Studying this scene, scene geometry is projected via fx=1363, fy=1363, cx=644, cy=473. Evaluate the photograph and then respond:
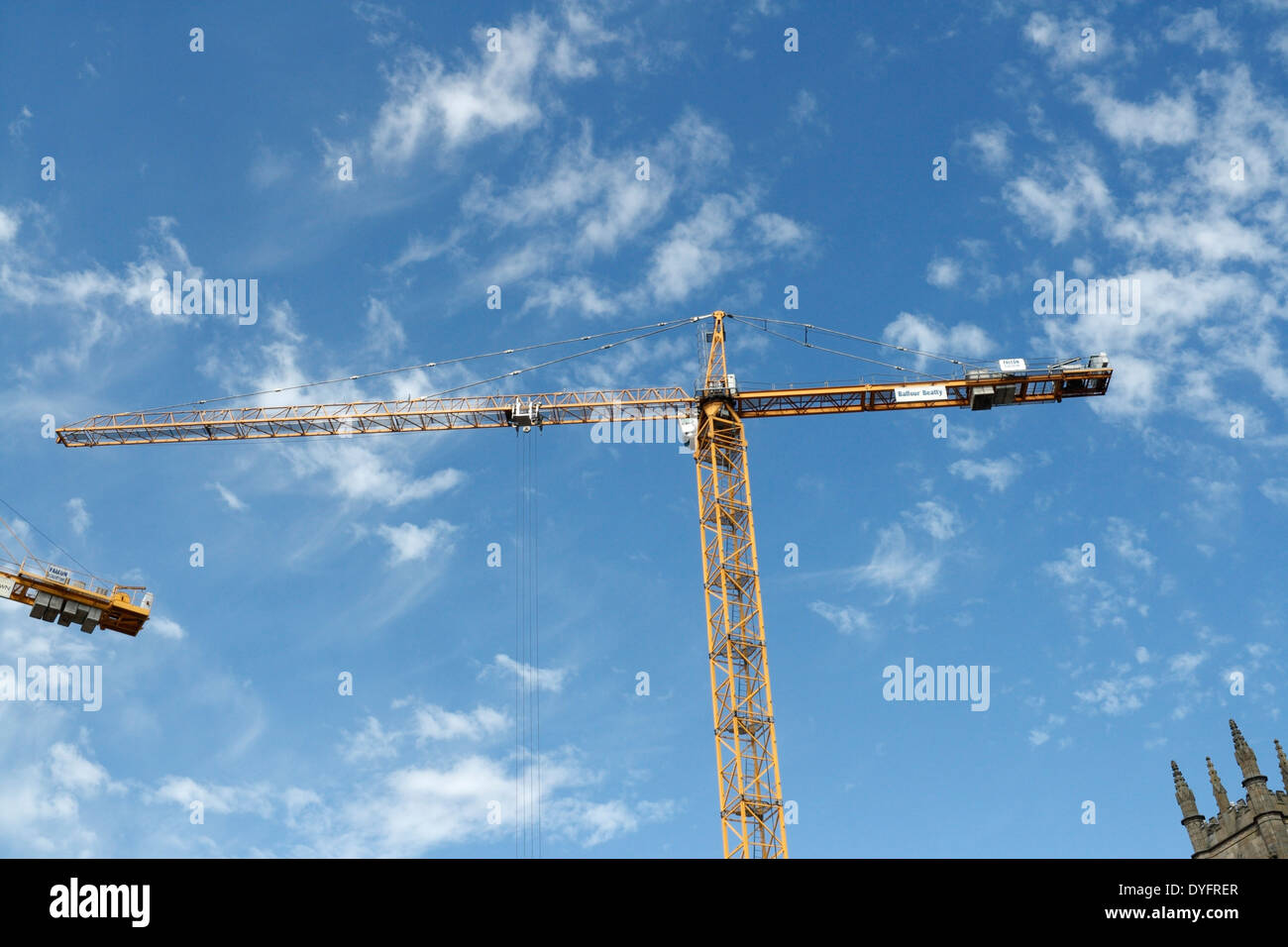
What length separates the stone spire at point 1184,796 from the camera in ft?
315

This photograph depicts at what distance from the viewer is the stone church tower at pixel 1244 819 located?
292ft

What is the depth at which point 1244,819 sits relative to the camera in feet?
299

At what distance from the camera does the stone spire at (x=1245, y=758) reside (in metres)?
91.5

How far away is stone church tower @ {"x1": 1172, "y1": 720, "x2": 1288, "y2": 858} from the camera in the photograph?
3501 inches

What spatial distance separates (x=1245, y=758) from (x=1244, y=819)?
159 inches

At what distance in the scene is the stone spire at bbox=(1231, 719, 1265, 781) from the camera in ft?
300

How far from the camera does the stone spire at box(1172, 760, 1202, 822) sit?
96.1 meters
